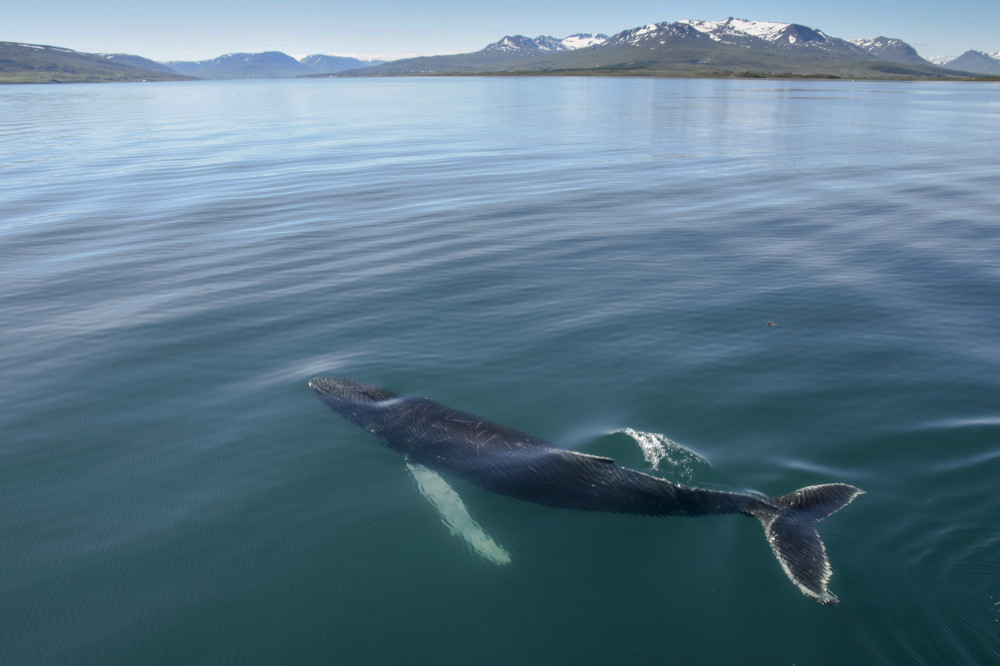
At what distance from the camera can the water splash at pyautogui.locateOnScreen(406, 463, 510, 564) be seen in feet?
28.3

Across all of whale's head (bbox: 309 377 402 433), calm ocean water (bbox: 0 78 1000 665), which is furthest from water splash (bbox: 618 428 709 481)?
whale's head (bbox: 309 377 402 433)

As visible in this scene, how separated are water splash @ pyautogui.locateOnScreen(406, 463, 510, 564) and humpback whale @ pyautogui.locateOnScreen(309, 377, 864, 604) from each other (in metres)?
0.04

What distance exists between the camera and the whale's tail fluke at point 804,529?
25.8ft

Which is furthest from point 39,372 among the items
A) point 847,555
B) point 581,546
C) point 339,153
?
point 339,153

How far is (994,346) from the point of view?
553 inches

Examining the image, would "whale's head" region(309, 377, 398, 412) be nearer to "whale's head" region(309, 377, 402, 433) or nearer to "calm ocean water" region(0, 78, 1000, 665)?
"whale's head" region(309, 377, 402, 433)

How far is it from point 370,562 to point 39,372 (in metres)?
10.8

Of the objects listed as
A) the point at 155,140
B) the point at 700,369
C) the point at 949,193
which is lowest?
the point at 700,369

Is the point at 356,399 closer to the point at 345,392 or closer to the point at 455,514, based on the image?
the point at 345,392

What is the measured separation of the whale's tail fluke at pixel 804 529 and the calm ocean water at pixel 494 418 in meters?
0.20

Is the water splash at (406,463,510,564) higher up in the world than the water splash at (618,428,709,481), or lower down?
lower down

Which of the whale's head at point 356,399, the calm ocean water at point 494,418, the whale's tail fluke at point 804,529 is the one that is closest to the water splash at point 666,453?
the calm ocean water at point 494,418

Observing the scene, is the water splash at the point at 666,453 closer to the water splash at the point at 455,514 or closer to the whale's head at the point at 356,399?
the water splash at the point at 455,514

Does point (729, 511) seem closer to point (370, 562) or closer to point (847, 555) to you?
point (847, 555)
